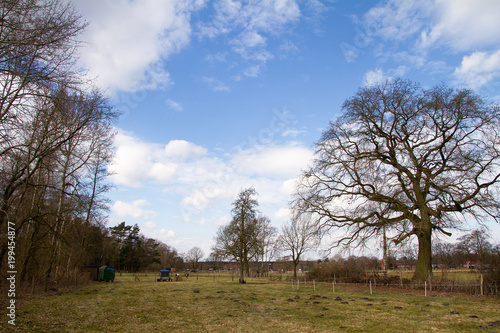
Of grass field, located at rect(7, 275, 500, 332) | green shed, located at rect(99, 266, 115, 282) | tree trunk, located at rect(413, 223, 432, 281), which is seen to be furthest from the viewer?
green shed, located at rect(99, 266, 115, 282)

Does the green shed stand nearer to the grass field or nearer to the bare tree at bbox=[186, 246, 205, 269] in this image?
the grass field

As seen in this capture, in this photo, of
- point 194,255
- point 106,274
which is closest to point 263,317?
point 106,274

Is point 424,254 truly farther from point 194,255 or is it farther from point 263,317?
point 194,255

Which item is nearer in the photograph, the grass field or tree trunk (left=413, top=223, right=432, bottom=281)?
the grass field

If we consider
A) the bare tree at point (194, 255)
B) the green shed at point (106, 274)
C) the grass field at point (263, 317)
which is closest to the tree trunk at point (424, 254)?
the grass field at point (263, 317)

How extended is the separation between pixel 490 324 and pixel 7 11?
16681 mm

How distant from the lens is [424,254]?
20.8m

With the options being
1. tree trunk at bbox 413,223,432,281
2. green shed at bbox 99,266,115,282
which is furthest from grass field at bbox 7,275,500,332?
green shed at bbox 99,266,115,282

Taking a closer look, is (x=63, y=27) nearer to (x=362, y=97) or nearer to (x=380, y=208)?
(x=362, y=97)

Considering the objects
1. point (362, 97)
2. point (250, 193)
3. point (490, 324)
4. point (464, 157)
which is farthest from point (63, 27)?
point (250, 193)

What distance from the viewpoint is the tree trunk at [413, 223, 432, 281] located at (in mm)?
20438

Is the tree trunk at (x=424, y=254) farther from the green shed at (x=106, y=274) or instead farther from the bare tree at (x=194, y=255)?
the bare tree at (x=194, y=255)

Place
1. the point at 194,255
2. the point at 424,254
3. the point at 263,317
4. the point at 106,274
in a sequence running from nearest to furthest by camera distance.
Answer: the point at 263,317
the point at 424,254
the point at 106,274
the point at 194,255

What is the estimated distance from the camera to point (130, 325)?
377 inches
